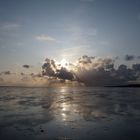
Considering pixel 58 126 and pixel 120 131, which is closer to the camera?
pixel 120 131

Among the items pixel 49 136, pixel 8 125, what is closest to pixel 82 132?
pixel 49 136

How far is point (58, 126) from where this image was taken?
83.7ft

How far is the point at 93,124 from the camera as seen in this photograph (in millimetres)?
26312

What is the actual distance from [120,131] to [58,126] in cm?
688

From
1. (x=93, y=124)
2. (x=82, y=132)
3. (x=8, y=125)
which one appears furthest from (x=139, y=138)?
(x=8, y=125)

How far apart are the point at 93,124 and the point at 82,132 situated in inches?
174

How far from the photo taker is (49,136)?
20500 mm

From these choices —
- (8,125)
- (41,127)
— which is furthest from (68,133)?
(8,125)

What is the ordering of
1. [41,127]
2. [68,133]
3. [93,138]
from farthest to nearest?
[41,127], [68,133], [93,138]

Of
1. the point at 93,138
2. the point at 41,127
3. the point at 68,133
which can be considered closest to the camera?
the point at 93,138

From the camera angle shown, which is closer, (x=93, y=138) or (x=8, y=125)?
(x=93, y=138)

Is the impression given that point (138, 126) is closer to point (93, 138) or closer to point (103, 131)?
point (103, 131)

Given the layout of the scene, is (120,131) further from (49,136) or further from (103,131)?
(49,136)

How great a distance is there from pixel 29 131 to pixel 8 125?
4.50 meters
